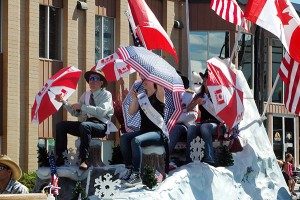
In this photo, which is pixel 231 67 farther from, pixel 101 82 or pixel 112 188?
pixel 112 188

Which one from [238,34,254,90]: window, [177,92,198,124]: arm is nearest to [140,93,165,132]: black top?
[177,92,198,124]: arm

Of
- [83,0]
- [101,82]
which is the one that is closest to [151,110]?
[101,82]

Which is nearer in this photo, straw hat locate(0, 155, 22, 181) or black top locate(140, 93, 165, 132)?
straw hat locate(0, 155, 22, 181)

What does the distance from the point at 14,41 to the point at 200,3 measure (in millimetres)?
10620

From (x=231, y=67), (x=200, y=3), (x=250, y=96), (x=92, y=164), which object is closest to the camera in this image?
(x=92, y=164)

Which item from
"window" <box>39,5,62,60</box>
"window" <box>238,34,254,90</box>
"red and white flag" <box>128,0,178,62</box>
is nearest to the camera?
"red and white flag" <box>128,0,178,62</box>

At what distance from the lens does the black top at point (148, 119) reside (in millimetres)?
12961

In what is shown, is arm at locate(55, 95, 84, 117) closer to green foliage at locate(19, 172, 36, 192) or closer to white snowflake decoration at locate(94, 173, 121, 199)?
white snowflake decoration at locate(94, 173, 121, 199)

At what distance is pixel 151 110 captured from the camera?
12828mm

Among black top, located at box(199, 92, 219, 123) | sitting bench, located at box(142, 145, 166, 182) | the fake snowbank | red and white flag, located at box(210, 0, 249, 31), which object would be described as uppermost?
red and white flag, located at box(210, 0, 249, 31)

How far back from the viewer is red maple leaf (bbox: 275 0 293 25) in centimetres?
1538

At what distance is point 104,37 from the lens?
32781mm

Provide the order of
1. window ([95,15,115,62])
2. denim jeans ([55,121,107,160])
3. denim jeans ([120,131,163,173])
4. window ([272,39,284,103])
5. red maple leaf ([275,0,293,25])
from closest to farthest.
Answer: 1. denim jeans ([120,131,163,173])
2. denim jeans ([55,121,107,160])
3. red maple leaf ([275,0,293,25])
4. window ([95,15,115,62])
5. window ([272,39,284,103])

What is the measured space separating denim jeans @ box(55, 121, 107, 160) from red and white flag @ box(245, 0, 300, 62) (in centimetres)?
303
